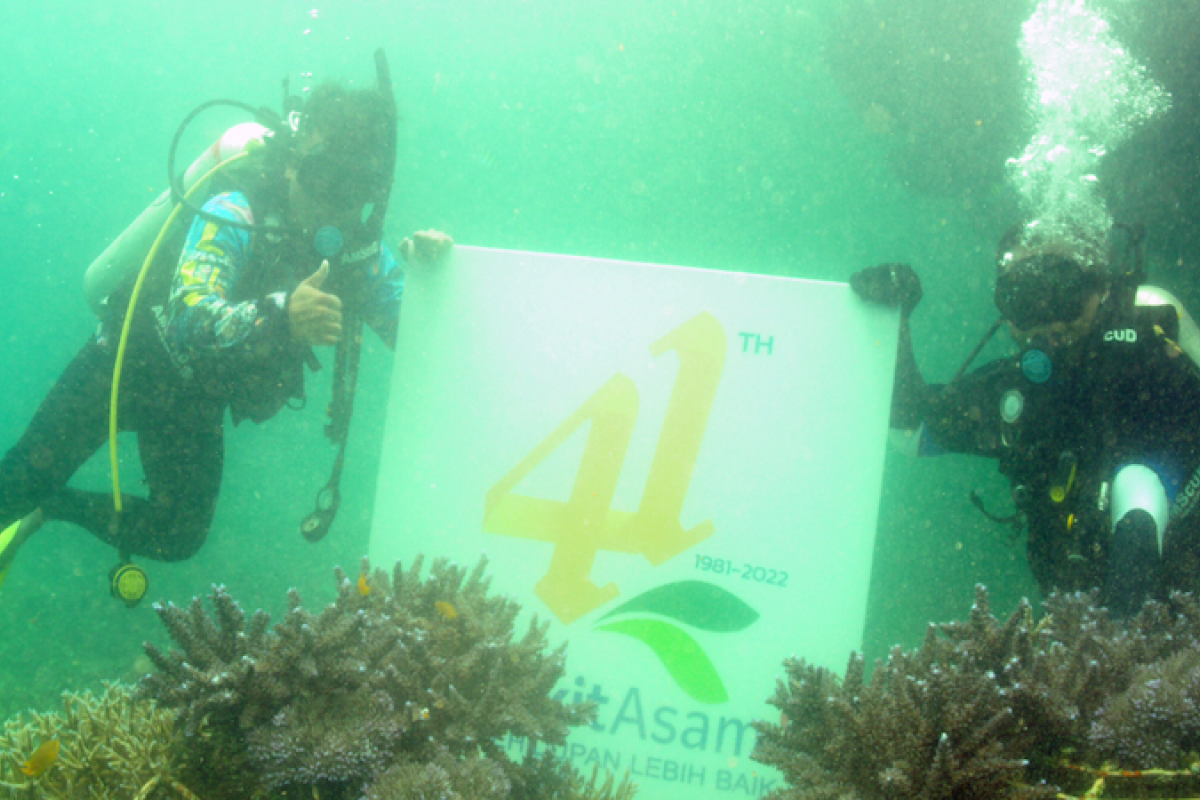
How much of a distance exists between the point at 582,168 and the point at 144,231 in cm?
2188

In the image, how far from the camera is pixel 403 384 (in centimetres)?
350

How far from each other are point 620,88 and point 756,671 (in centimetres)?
2462

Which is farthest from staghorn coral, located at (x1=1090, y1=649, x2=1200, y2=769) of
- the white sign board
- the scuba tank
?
the scuba tank

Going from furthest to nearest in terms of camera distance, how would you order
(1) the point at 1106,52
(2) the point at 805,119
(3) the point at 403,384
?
(2) the point at 805,119, (1) the point at 1106,52, (3) the point at 403,384

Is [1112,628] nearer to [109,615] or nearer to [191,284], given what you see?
[191,284]

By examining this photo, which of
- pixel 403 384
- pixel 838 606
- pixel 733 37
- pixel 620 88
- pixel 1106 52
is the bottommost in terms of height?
pixel 838 606

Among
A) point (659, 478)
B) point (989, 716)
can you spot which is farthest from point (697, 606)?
point (989, 716)

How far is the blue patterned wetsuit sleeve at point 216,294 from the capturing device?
9.82 feet

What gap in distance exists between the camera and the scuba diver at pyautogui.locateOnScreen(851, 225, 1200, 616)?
310 cm

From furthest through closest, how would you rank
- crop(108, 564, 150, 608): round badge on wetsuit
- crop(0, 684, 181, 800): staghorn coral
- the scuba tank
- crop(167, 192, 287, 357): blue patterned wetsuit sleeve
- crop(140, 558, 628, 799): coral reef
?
the scuba tank, crop(108, 564, 150, 608): round badge on wetsuit, crop(167, 192, 287, 357): blue patterned wetsuit sleeve, crop(0, 684, 181, 800): staghorn coral, crop(140, 558, 628, 799): coral reef

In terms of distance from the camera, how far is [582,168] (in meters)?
23.9

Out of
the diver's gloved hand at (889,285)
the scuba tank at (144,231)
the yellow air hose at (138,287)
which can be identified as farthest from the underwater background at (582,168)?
the diver's gloved hand at (889,285)

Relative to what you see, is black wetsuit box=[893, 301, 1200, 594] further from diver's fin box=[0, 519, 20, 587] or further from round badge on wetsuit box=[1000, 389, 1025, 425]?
diver's fin box=[0, 519, 20, 587]

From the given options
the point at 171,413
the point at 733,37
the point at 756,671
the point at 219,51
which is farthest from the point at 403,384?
the point at 219,51
